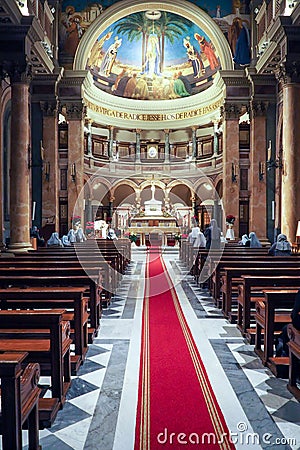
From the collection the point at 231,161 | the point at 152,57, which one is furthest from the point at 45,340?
the point at 152,57

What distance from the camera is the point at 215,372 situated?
4547mm

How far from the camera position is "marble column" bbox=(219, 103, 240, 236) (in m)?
19.1

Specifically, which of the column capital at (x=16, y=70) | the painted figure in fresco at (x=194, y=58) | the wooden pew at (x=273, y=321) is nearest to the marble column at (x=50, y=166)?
the column capital at (x=16, y=70)

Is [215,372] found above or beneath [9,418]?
beneath

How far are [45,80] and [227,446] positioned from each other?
17.0 metres

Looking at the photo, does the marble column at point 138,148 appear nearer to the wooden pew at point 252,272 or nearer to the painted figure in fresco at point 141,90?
the painted figure in fresco at point 141,90

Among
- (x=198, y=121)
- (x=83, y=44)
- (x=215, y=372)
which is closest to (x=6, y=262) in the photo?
(x=215, y=372)

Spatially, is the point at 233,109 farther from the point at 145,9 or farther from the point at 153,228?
the point at 153,228

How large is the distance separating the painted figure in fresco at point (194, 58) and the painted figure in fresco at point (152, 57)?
1.83m

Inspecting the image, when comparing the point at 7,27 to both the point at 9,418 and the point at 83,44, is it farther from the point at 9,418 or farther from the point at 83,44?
the point at 9,418

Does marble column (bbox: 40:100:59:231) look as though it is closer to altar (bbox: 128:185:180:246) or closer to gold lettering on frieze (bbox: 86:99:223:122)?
altar (bbox: 128:185:180:246)

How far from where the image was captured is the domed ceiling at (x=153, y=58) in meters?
22.2

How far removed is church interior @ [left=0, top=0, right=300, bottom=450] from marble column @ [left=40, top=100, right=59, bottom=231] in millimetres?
59

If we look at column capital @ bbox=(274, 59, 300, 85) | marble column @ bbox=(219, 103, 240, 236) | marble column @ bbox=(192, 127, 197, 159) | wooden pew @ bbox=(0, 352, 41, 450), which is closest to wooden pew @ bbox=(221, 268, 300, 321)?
wooden pew @ bbox=(0, 352, 41, 450)
